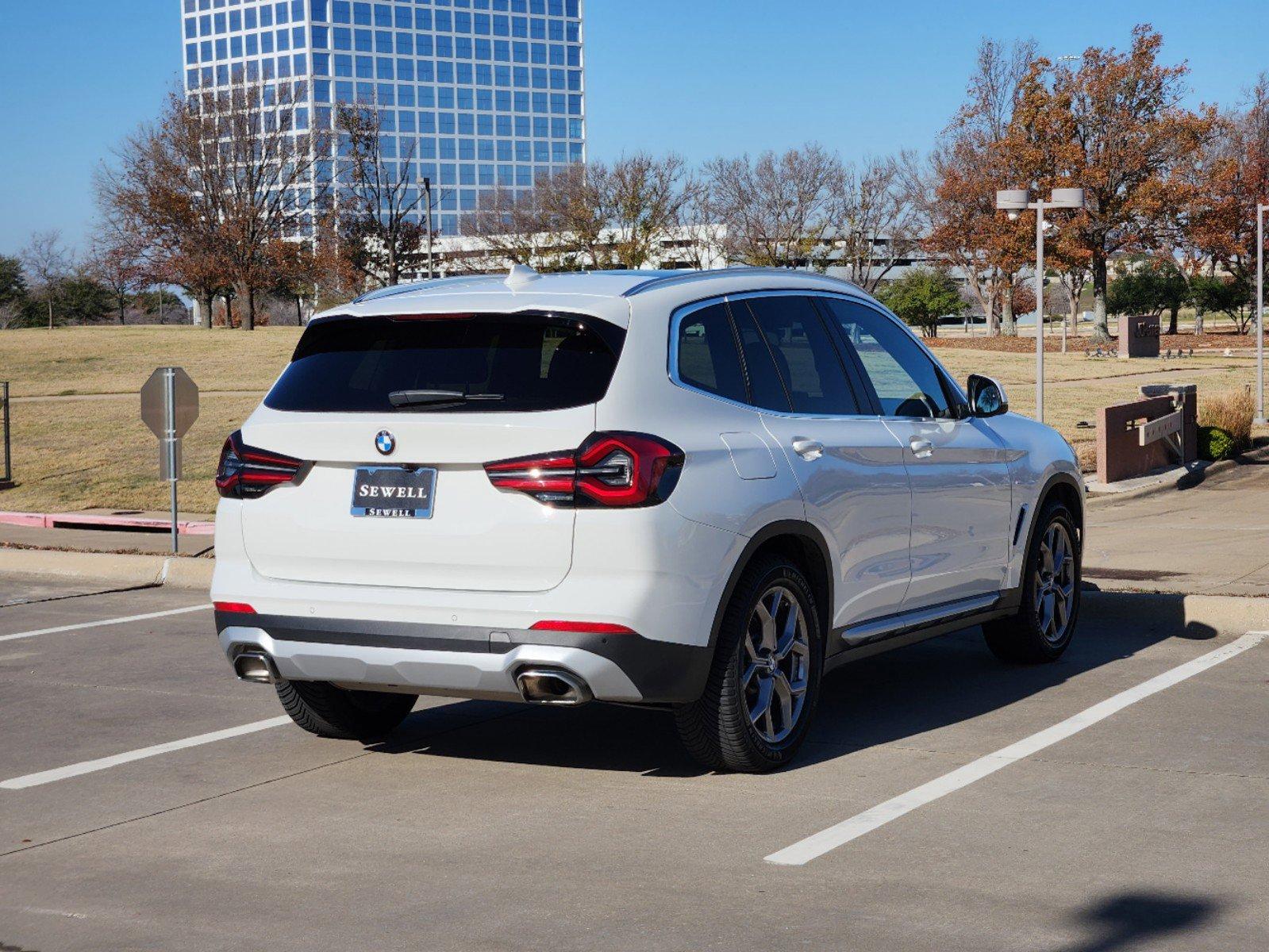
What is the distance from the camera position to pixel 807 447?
6.42m

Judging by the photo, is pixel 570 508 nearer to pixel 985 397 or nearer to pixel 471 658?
pixel 471 658

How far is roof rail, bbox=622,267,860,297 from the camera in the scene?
621cm

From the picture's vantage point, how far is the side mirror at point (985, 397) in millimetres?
7863

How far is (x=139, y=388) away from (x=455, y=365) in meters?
36.8

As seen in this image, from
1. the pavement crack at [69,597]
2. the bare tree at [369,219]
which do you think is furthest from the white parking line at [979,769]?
the bare tree at [369,219]

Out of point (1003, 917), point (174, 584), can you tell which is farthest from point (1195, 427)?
point (1003, 917)

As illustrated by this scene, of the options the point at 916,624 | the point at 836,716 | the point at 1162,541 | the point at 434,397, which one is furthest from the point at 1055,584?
the point at 1162,541

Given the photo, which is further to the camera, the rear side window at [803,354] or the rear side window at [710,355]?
the rear side window at [803,354]

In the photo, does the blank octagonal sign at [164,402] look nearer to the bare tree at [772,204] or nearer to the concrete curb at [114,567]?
the concrete curb at [114,567]

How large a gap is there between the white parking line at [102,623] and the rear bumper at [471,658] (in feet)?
15.7

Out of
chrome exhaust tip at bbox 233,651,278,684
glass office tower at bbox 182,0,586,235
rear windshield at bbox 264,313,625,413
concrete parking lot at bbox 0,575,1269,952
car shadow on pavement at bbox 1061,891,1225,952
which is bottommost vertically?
concrete parking lot at bbox 0,575,1269,952

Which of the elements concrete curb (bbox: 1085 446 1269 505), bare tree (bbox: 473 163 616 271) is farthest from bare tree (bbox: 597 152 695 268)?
concrete curb (bbox: 1085 446 1269 505)

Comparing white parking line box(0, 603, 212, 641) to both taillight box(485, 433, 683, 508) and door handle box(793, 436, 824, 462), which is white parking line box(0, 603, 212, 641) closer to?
taillight box(485, 433, 683, 508)

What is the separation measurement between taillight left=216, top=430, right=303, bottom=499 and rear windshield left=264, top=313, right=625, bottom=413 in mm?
197
